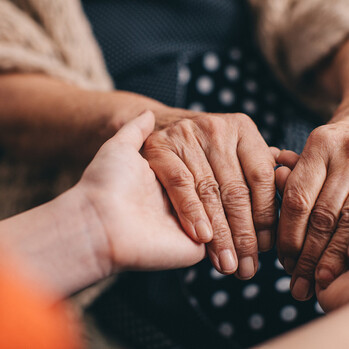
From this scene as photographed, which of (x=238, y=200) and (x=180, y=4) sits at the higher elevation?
(x=180, y=4)

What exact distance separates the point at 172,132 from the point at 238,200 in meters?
0.17

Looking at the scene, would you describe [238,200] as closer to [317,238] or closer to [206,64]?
[317,238]

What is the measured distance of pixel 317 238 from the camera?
0.47 m

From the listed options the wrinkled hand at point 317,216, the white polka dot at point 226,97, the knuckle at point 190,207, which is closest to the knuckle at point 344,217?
the wrinkled hand at point 317,216

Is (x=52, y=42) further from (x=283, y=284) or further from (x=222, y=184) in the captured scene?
(x=283, y=284)

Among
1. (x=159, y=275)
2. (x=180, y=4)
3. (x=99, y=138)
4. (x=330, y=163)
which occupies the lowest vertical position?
(x=159, y=275)

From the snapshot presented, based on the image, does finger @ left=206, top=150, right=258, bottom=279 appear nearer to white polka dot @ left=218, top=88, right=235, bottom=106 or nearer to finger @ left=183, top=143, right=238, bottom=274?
finger @ left=183, top=143, right=238, bottom=274

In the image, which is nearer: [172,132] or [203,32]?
[172,132]

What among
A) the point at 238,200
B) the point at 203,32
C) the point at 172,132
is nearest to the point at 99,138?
the point at 172,132

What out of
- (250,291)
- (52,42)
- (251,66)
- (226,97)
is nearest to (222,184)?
(250,291)

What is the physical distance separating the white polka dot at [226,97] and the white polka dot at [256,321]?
478mm

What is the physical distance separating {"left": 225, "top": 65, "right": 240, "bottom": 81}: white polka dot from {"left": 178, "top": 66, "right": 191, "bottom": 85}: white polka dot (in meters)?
0.10

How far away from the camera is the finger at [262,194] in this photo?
1.66ft

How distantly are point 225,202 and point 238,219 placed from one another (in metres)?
0.03
